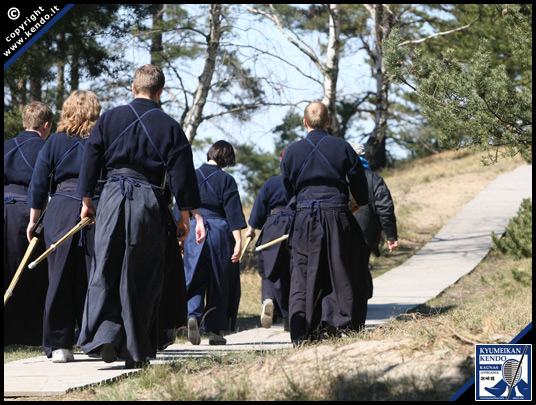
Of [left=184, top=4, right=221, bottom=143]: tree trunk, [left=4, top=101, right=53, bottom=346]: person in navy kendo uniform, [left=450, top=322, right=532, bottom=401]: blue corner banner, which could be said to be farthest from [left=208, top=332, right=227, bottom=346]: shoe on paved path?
[left=184, top=4, right=221, bottom=143]: tree trunk

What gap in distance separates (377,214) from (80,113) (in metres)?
3.84

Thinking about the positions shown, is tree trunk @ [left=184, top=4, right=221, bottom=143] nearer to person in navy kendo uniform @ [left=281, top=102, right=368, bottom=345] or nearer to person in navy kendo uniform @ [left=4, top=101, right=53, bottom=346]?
person in navy kendo uniform @ [left=4, top=101, right=53, bottom=346]

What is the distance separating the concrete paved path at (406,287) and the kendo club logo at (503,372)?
206 centimetres

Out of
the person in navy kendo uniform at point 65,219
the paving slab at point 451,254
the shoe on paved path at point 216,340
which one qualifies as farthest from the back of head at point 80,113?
the paving slab at point 451,254

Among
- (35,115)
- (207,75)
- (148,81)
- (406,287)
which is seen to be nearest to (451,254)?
(406,287)

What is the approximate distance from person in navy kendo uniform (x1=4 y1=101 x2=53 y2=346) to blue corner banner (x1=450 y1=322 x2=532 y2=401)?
152 inches

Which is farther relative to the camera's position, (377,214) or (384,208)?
(377,214)

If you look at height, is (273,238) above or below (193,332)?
above

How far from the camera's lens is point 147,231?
207 inches

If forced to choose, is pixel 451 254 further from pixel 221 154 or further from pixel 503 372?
pixel 503 372

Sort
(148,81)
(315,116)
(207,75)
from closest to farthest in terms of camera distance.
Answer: (148,81) → (315,116) → (207,75)

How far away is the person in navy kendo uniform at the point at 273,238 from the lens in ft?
Answer: 27.8

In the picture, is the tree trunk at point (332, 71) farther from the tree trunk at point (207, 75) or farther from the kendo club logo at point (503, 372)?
the kendo club logo at point (503, 372)

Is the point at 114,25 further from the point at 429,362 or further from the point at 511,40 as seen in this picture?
the point at 429,362
